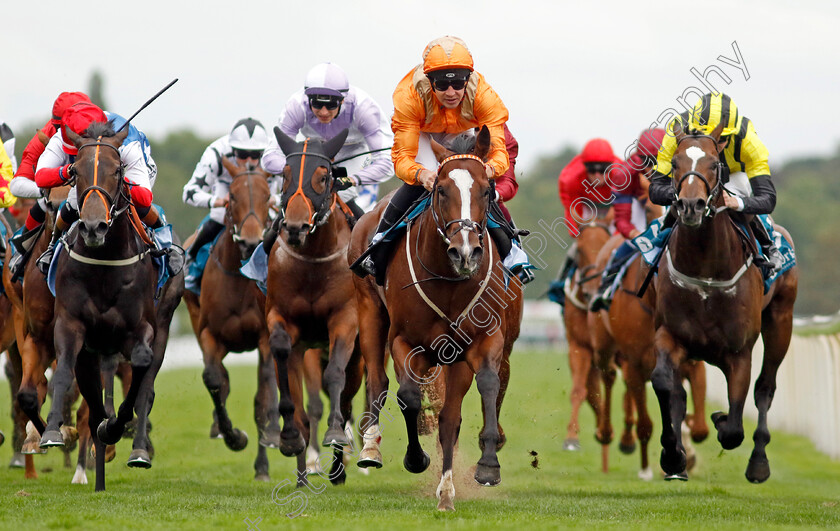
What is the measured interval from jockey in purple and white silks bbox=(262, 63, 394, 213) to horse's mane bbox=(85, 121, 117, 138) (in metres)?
2.07

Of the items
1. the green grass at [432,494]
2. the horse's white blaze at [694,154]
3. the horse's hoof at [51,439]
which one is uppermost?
the horse's white blaze at [694,154]

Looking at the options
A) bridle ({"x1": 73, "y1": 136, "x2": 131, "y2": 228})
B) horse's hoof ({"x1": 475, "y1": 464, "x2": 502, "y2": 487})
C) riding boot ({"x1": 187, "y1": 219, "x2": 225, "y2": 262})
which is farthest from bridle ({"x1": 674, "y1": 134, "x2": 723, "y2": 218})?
riding boot ({"x1": 187, "y1": 219, "x2": 225, "y2": 262})

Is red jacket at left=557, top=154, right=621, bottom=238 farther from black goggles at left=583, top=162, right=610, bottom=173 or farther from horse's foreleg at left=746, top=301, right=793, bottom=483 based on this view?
horse's foreleg at left=746, top=301, right=793, bottom=483

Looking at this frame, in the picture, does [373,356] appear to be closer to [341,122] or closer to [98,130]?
[98,130]

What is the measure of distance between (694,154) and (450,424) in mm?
2443

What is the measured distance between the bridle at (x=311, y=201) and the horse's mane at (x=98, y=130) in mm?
1336

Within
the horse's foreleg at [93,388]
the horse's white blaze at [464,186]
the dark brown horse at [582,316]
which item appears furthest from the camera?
the dark brown horse at [582,316]

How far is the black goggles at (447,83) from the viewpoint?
817 centimetres

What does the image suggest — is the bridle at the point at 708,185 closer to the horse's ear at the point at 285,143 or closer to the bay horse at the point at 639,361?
the bay horse at the point at 639,361

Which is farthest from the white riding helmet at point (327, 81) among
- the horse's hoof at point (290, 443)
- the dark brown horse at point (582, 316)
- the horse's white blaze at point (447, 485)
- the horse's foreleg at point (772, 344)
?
the dark brown horse at point (582, 316)

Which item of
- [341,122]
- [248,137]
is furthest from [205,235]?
[341,122]

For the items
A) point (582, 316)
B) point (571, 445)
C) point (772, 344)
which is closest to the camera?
point (772, 344)

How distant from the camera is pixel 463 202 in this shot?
23.7ft

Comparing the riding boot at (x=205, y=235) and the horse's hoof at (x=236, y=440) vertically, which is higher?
the riding boot at (x=205, y=235)
